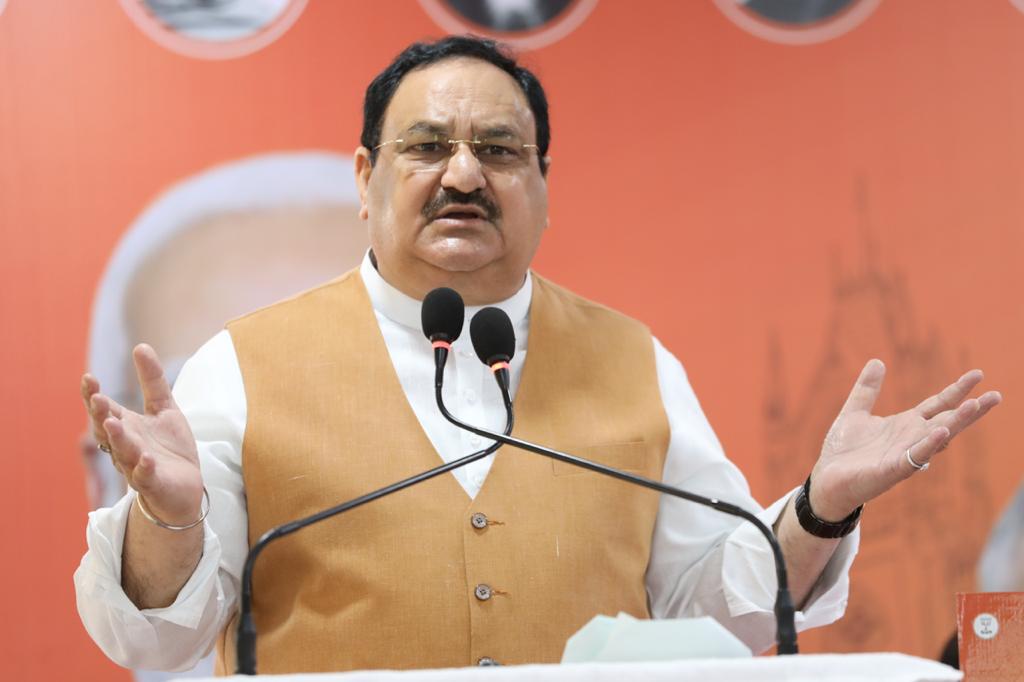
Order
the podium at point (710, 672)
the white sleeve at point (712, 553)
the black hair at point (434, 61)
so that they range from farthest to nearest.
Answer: the black hair at point (434, 61)
the white sleeve at point (712, 553)
the podium at point (710, 672)

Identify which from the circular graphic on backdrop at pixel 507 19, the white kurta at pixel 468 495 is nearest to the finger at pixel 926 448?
the white kurta at pixel 468 495

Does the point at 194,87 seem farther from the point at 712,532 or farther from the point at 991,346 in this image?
the point at 991,346

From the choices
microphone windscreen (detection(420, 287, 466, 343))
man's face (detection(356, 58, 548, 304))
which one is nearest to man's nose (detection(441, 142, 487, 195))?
man's face (detection(356, 58, 548, 304))

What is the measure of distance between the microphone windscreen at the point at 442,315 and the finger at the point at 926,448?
26.7 inches

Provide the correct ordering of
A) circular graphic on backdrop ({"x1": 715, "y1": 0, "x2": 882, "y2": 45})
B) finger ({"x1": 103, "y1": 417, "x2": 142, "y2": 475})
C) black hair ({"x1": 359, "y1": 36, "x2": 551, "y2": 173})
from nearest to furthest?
1. finger ({"x1": 103, "y1": 417, "x2": 142, "y2": 475})
2. black hair ({"x1": 359, "y1": 36, "x2": 551, "y2": 173})
3. circular graphic on backdrop ({"x1": 715, "y1": 0, "x2": 882, "y2": 45})

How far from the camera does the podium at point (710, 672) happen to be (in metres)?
1.10

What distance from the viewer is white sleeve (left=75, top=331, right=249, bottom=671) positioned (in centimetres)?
175

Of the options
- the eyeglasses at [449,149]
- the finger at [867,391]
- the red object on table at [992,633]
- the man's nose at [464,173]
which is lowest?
the red object on table at [992,633]

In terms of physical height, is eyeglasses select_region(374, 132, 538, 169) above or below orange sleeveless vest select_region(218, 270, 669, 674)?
above

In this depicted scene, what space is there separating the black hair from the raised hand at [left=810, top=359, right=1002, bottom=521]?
0.81 metres

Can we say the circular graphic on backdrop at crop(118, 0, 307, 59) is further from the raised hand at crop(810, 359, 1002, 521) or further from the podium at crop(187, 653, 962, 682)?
the podium at crop(187, 653, 962, 682)

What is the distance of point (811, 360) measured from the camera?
3021mm

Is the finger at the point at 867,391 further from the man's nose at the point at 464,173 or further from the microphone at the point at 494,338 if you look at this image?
the man's nose at the point at 464,173

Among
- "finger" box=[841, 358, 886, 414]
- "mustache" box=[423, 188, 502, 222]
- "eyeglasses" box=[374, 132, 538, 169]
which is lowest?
"finger" box=[841, 358, 886, 414]
